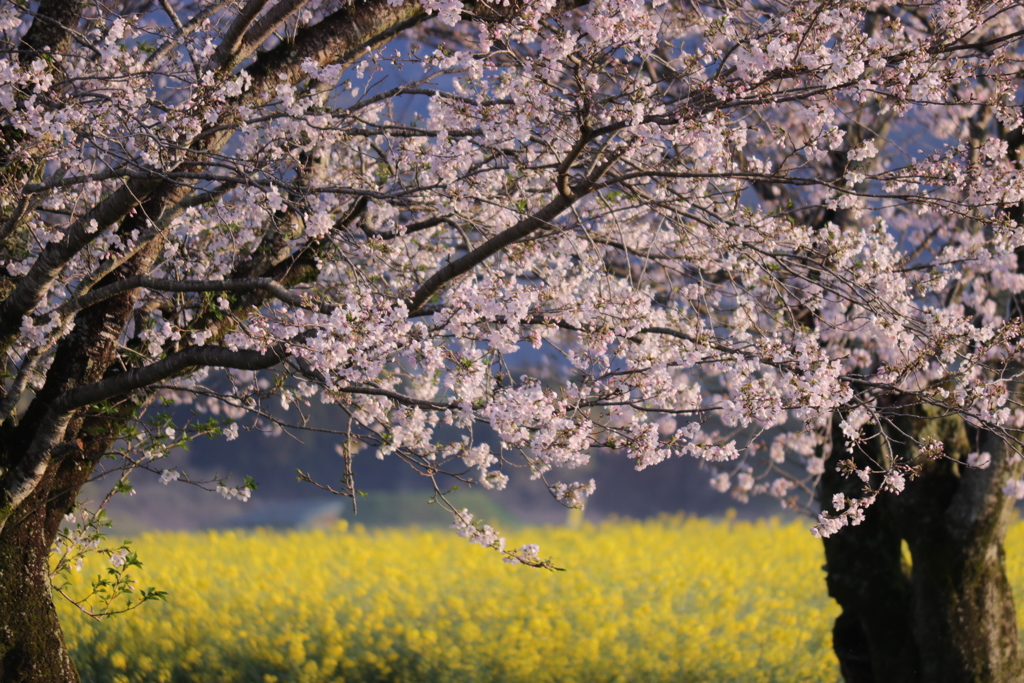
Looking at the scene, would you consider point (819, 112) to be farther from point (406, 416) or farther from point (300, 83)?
point (300, 83)

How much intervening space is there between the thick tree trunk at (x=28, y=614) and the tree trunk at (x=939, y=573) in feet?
19.4

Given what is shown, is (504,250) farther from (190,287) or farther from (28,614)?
(28,614)

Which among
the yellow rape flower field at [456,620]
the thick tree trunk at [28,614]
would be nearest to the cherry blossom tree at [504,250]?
the thick tree trunk at [28,614]

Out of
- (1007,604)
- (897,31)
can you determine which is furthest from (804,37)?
(1007,604)

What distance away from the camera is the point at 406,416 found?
5.14m

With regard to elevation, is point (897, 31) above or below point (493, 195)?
above

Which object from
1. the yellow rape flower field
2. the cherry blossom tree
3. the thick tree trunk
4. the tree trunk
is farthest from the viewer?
the yellow rape flower field

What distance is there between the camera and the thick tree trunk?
507 centimetres

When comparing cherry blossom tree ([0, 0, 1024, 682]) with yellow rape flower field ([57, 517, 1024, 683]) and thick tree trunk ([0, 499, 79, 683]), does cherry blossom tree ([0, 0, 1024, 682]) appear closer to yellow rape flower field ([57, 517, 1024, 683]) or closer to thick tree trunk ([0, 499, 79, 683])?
thick tree trunk ([0, 499, 79, 683])

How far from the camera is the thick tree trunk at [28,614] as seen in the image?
5.07 metres

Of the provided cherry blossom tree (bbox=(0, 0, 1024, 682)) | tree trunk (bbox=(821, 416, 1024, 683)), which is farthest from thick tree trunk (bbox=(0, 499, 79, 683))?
tree trunk (bbox=(821, 416, 1024, 683))

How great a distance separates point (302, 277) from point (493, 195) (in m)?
1.75

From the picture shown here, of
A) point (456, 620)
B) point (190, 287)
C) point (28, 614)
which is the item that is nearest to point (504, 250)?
point (190, 287)

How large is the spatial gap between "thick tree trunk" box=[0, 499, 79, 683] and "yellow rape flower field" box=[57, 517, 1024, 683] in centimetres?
161
